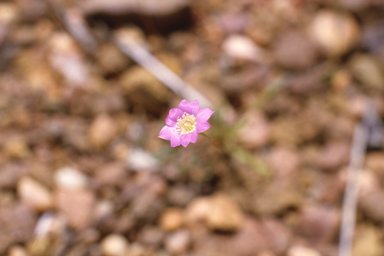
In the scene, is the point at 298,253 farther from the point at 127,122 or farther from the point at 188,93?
the point at 127,122

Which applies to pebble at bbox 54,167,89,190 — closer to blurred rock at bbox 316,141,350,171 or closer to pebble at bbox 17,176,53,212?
pebble at bbox 17,176,53,212

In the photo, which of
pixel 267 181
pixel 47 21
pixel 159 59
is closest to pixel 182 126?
pixel 267 181

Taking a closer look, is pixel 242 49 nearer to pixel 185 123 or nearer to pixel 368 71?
pixel 368 71

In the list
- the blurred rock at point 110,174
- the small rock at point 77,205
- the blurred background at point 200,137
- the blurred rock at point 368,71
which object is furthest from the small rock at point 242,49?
the small rock at point 77,205

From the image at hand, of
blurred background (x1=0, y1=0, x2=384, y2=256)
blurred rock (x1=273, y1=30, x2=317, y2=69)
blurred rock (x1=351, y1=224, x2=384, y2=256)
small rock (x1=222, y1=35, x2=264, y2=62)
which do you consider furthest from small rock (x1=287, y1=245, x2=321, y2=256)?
small rock (x1=222, y1=35, x2=264, y2=62)

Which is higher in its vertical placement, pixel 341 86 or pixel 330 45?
pixel 330 45

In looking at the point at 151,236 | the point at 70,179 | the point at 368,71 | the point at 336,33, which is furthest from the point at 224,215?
the point at 336,33

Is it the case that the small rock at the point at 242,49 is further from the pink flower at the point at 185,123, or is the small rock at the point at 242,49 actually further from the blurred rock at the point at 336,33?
the pink flower at the point at 185,123
